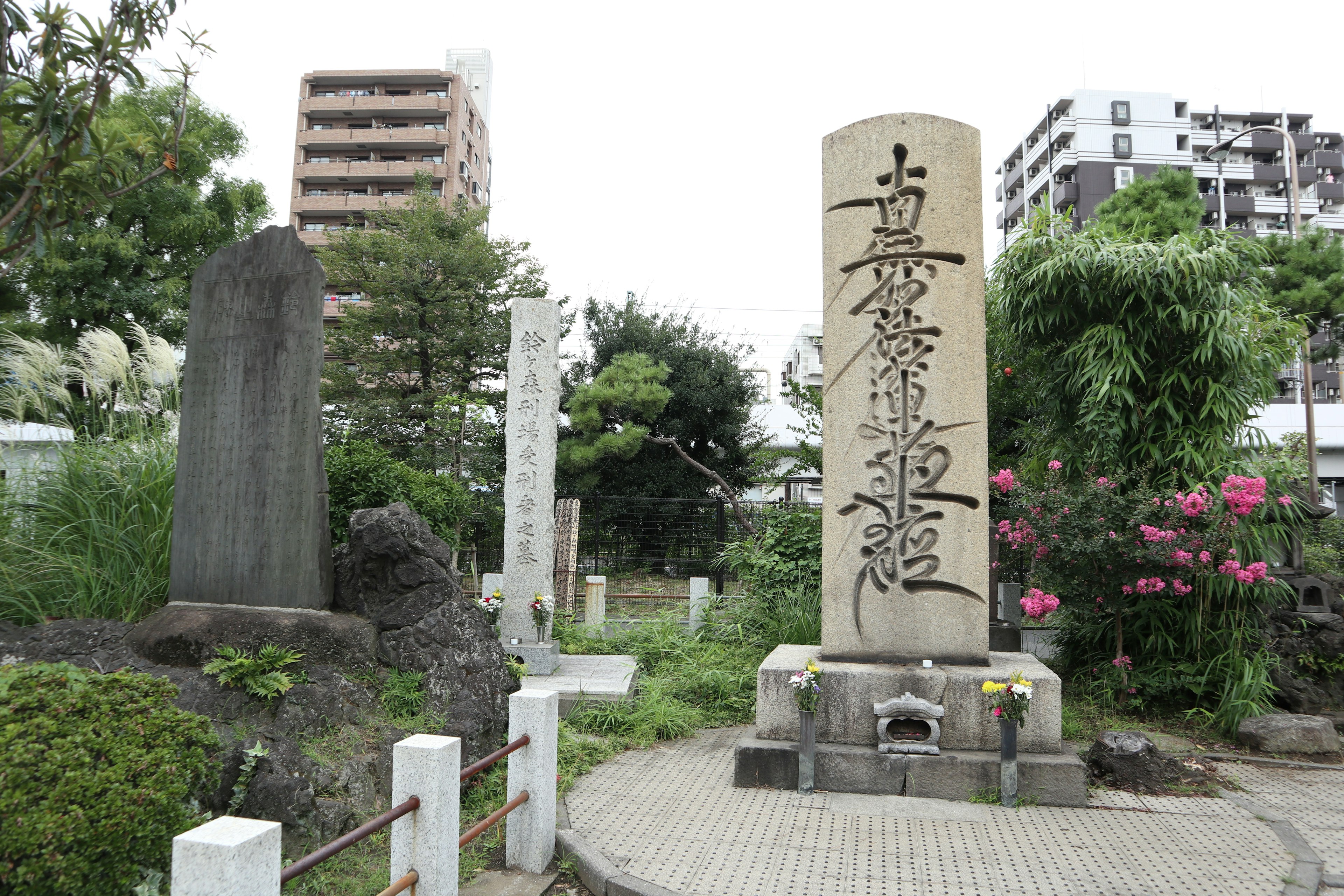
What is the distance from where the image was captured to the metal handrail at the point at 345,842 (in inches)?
87.2

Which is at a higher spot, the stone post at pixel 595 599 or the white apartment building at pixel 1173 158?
the white apartment building at pixel 1173 158

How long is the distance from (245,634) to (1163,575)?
6.41 meters

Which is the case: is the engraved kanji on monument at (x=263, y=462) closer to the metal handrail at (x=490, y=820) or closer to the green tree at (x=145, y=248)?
the metal handrail at (x=490, y=820)

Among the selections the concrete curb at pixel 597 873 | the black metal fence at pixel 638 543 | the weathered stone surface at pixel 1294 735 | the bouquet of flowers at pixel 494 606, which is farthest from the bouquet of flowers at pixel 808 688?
the black metal fence at pixel 638 543

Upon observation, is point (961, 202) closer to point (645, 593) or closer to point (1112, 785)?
point (1112, 785)

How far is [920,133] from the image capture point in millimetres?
5566

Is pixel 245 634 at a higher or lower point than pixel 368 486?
lower

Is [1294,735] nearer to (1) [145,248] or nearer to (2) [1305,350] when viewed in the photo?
(2) [1305,350]

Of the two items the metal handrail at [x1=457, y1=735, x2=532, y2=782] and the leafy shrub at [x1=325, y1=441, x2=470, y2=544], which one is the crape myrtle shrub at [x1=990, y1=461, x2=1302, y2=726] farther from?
the leafy shrub at [x1=325, y1=441, x2=470, y2=544]

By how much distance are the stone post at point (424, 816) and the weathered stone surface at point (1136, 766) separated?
4.22 meters

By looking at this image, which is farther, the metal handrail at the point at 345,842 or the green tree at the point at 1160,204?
the green tree at the point at 1160,204

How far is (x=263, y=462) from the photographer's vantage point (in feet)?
14.8

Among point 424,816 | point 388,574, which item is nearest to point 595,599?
point 388,574

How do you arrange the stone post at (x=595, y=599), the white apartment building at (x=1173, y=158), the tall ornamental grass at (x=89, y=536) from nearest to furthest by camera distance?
the tall ornamental grass at (x=89, y=536) < the stone post at (x=595, y=599) < the white apartment building at (x=1173, y=158)
